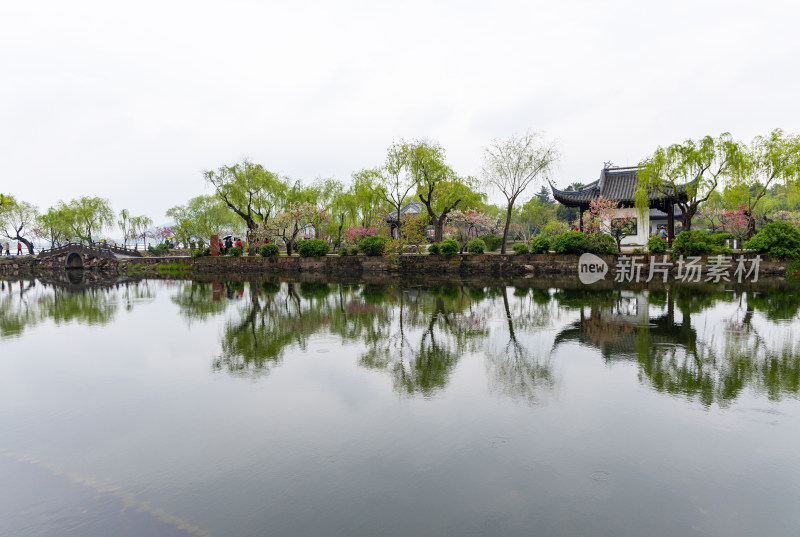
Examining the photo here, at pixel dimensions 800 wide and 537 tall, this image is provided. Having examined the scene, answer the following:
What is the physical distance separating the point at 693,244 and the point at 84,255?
165 ft

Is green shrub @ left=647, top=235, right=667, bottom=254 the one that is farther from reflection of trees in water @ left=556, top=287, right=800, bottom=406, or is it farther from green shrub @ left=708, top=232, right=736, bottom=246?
reflection of trees in water @ left=556, top=287, right=800, bottom=406

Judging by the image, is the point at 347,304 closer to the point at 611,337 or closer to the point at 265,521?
the point at 611,337

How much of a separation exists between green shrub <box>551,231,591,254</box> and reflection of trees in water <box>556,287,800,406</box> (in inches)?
478

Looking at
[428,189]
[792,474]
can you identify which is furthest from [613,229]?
[792,474]

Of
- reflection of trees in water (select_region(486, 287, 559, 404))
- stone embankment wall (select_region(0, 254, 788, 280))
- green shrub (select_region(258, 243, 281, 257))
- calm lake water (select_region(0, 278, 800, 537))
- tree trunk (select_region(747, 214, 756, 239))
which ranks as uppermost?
tree trunk (select_region(747, 214, 756, 239))

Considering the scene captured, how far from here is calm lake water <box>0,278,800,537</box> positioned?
12.0 feet

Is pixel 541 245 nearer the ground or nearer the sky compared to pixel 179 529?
nearer the sky

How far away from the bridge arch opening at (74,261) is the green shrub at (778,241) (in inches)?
Result: 2132

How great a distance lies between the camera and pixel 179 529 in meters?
3.53

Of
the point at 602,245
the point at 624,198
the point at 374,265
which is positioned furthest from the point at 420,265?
the point at 624,198

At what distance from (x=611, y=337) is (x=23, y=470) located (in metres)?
9.60

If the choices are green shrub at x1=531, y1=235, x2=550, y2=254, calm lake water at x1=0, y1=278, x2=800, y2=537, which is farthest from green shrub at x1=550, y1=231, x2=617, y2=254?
calm lake water at x1=0, y1=278, x2=800, y2=537

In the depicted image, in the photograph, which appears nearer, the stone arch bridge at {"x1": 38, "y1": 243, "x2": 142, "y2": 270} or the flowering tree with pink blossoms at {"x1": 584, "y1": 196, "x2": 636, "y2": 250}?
the flowering tree with pink blossoms at {"x1": 584, "y1": 196, "x2": 636, "y2": 250}

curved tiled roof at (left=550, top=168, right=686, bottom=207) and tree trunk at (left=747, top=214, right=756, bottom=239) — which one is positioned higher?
curved tiled roof at (left=550, top=168, right=686, bottom=207)
